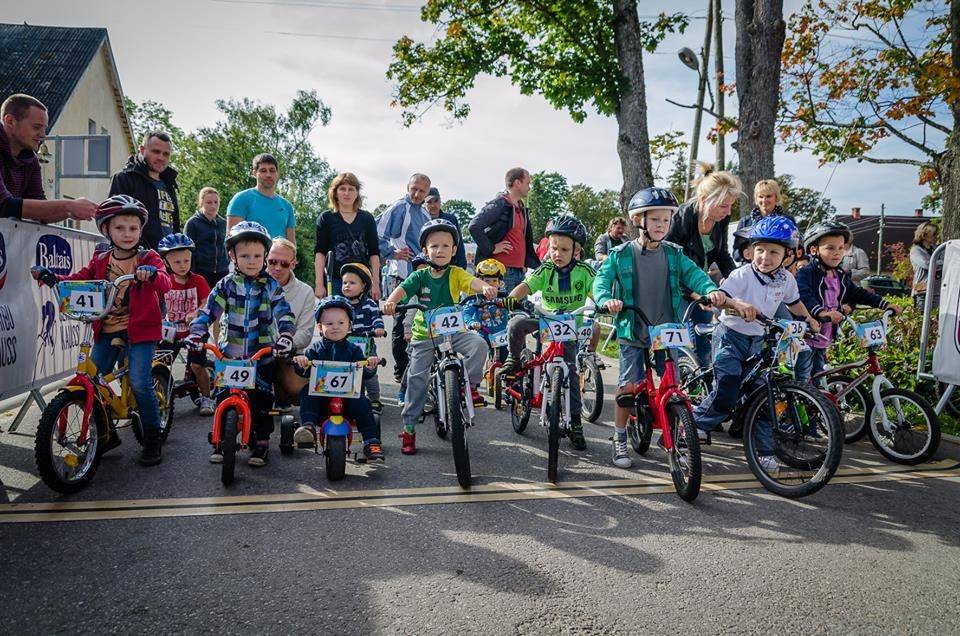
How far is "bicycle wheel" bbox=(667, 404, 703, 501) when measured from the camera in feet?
12.4

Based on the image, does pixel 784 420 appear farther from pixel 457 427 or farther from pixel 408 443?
pixel 408 443

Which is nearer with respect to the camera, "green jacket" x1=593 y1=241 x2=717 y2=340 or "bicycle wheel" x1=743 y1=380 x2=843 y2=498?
"bicycle wheel" x1=743 y1=380 x2=843 y2=498

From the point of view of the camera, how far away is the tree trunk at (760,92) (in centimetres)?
883

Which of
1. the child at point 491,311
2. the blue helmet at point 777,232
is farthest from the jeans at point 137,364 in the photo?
the blue helmet at point 777,232

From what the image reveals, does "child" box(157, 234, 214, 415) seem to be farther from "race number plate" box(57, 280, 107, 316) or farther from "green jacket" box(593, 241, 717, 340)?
"green jacket" box(593, 241, 717, 340)

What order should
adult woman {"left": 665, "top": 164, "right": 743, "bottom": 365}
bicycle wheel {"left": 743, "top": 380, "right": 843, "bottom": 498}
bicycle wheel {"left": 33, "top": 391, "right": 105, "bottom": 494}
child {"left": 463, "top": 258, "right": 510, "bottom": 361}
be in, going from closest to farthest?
bicycle wheel {"left": 33, "top": 391, "right": 105, "bottom": 494}
bicycle wheel {"left": 743, "top": 380, "right": 843, "bottom": 498}
adult woman {"left": 665, "top": 164, "right": 743, "bottom": 365}
child {"left": 463, "top": 258, "right": 510, "bottom": 361}

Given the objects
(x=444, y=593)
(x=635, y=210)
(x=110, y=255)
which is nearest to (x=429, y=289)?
(x=635, y=210)

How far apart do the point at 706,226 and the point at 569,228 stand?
1716 millimetres

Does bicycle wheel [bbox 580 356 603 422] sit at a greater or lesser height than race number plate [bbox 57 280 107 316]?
lesser

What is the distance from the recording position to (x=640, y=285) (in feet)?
15.3

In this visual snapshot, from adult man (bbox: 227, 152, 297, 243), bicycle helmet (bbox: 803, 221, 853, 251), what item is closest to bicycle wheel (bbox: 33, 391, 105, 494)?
adult man (bbox: 227, 152, 297, 243)

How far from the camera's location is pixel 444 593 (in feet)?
8.87

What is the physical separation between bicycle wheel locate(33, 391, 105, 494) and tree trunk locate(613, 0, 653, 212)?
9.51 metres

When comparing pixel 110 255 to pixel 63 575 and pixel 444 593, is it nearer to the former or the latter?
pixel 63 575
